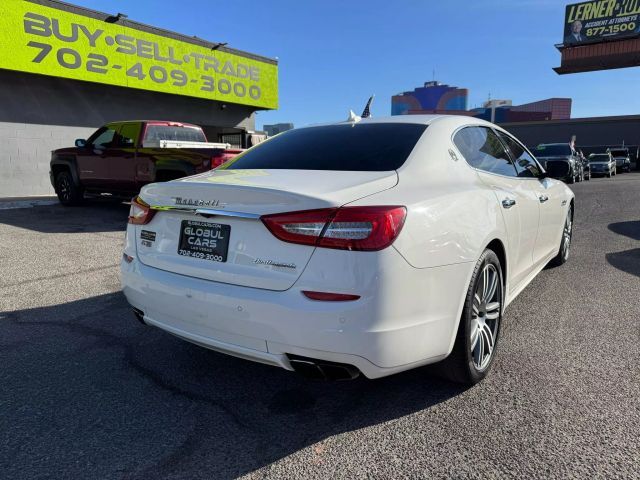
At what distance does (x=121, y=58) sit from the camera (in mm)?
14812

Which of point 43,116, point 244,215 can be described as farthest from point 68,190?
point 244,215

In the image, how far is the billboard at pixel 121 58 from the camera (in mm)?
12602

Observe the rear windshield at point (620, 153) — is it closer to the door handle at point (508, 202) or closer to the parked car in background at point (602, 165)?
the parked car in background at point (602, 165)

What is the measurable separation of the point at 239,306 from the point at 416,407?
1.16 metres

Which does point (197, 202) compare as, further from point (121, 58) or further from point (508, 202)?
point (121, 58)

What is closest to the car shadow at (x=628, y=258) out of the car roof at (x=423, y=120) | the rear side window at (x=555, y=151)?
the car roof at (x=423, y=120)

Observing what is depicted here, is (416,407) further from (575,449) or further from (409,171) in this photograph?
(409,171)

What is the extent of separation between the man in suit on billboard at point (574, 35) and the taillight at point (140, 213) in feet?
154

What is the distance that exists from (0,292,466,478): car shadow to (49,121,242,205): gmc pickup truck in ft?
16.1

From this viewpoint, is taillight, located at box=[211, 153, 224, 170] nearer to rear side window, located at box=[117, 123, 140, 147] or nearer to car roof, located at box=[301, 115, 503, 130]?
rear side window, located at box=[117, 123, 140, 147]

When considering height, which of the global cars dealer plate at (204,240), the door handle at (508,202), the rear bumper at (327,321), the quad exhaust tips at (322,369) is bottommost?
the quad exhaust tips at (322,369)

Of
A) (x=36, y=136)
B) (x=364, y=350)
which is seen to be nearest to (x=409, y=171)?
(x=364, y=350)

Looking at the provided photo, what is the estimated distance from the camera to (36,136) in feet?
45.8

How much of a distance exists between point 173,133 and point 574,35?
4222 centimetres
